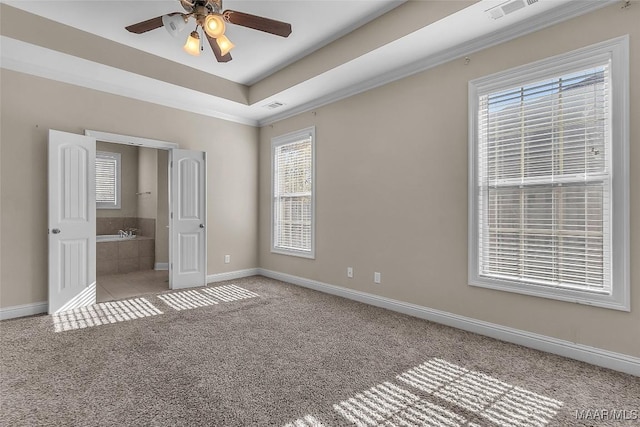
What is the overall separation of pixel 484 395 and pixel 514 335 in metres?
1.03

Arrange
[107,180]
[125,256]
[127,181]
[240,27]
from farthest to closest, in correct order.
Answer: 1. [127,181]
2. [107,180]
3. [125,256]
4. [240,27]

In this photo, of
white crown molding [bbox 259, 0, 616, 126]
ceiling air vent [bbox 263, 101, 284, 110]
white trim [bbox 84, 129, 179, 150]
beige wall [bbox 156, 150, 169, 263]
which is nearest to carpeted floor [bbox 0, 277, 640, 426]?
white trim [bbox 84, 129, 179, 150]

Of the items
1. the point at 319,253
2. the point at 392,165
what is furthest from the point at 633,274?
the point at 319,253

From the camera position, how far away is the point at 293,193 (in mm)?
5129

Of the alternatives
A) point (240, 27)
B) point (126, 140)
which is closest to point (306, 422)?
point (240, 27)

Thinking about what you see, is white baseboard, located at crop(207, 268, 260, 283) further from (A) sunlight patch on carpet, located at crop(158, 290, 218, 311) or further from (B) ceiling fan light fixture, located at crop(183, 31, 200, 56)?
(B) ceiling fan light fixture, located at crop(183, 31, 200, 56)

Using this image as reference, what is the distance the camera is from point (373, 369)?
2.34 m

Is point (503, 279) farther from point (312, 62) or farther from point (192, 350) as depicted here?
point (312, 62)

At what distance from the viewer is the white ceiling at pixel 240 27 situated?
299 centimetres

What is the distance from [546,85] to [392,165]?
1576mm

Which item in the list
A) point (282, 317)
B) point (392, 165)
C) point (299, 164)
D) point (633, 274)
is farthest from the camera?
point (299, 164)

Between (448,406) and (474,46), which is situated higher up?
(474,46)

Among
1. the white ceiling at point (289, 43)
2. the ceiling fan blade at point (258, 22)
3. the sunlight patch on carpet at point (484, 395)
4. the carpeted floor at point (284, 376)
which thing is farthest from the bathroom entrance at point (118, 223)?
the sunlight patch on carpet at point (484, 395)

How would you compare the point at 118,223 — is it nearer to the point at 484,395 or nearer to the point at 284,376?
the point at 284,376
